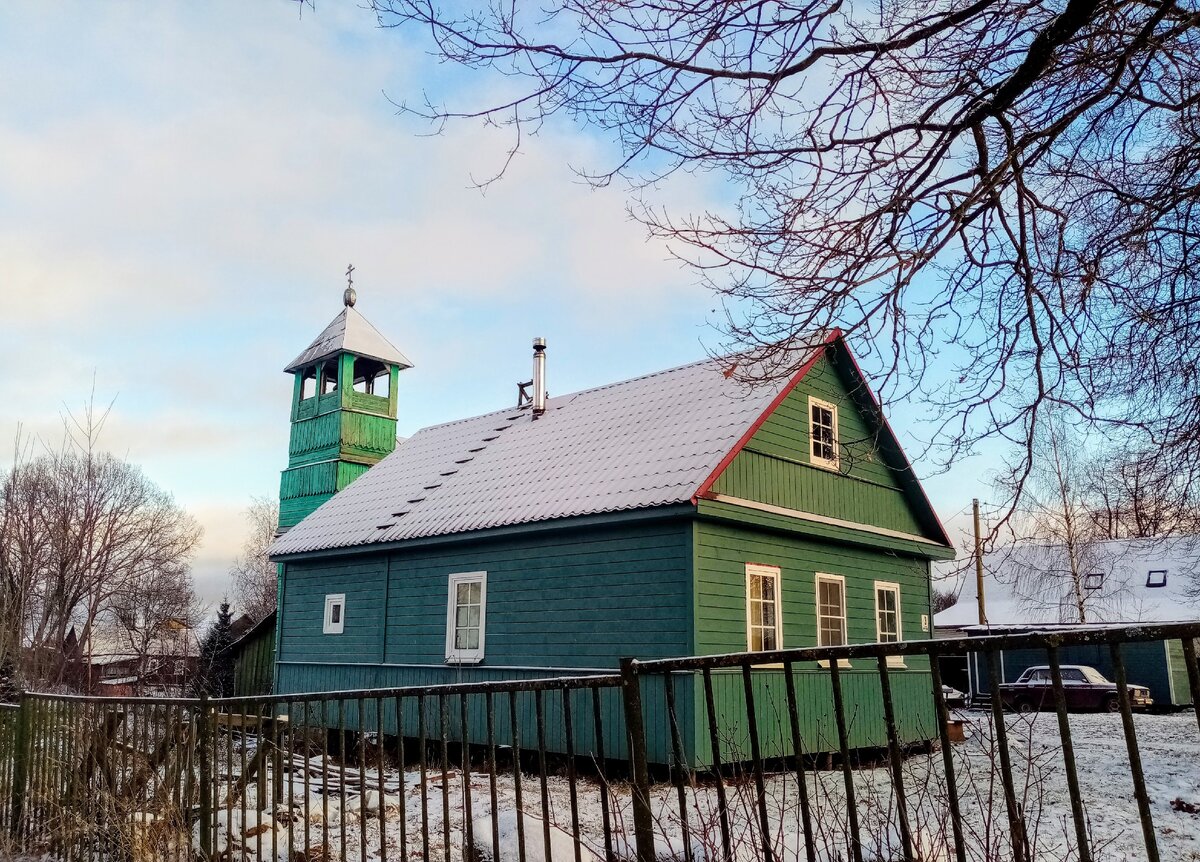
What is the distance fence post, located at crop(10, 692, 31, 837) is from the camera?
312 inches

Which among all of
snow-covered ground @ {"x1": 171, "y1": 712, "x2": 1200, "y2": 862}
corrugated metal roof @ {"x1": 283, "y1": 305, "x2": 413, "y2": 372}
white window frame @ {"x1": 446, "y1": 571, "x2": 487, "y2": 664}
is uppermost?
corrugated metal roof @ {"x1": 283, "y1": 305, "x2": 413, "y2": 372}

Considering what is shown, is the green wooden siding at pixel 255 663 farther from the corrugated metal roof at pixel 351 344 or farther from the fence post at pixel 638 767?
the fence post at pixel 638 767

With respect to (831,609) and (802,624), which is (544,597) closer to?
(802,624)

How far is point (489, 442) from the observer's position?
1970 centimetres

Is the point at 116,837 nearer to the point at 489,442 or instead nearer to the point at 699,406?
the point at 699,406

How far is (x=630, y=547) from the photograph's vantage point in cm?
1339

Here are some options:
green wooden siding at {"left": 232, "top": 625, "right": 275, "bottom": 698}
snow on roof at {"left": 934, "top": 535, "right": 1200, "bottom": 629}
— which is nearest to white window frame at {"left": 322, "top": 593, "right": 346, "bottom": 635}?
green wooden siding at {"left": 232, "top": 625, "right": 275, "bottom": 698}

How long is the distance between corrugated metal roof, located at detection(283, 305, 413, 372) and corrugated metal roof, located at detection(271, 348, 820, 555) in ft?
16.5

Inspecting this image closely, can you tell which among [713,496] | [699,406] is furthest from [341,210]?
[699,406]

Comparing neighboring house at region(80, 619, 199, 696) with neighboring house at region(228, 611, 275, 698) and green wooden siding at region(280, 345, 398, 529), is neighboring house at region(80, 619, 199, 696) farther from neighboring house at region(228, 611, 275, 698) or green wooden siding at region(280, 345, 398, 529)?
green wooden siding at region(280, 345, 398, 529)

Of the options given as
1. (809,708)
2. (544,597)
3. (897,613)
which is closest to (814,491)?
(809,708)

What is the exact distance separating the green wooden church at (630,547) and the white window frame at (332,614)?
38 mm

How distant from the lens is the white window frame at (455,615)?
15046 mm

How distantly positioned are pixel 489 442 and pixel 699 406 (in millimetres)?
5721
